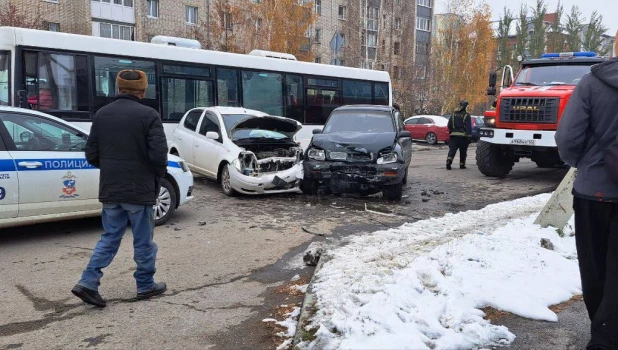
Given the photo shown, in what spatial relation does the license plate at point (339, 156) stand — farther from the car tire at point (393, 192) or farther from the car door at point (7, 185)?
the car door at point (7, 185)

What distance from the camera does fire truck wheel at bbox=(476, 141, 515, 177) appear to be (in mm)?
12906

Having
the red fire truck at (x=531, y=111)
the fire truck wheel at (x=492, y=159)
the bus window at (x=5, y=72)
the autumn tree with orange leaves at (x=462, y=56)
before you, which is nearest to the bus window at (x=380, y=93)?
the red fire truck at (x=531, y=111)

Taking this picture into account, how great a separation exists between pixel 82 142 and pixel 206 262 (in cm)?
236

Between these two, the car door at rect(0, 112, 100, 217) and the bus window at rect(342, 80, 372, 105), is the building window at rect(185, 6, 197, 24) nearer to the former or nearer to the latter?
the bus window at rect(342, 80, 372, 105)

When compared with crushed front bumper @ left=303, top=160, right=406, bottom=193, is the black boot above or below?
below

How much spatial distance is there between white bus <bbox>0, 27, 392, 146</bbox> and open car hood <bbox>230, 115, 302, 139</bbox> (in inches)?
130

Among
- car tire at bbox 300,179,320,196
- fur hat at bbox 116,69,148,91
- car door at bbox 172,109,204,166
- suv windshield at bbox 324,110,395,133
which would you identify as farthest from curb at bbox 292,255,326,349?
car door at bbox 172,109,204,166

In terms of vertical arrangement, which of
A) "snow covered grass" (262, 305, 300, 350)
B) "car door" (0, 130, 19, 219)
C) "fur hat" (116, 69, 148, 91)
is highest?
"fur hat" (116, 69, 148, 91)

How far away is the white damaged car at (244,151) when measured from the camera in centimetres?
918

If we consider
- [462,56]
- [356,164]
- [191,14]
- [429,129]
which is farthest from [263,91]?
[462,56]

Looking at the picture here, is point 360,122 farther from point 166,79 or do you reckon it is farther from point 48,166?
point 48,166

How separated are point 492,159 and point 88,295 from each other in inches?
438

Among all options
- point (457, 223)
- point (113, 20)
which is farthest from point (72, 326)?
point (113, 20)

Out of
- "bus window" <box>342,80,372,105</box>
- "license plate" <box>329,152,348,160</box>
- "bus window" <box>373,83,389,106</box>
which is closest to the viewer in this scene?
"license plate" <box>329,152,348,160</box>
